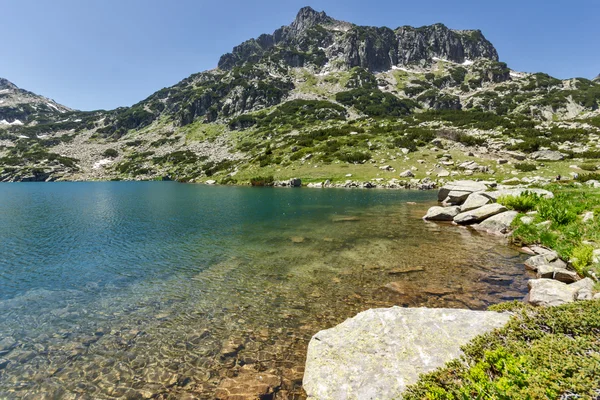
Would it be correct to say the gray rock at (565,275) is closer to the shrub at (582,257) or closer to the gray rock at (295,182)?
the shrub at (582,257)

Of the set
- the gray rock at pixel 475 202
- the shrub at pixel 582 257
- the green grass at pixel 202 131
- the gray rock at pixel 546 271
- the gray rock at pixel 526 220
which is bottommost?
the gray rock at pixel 546 271

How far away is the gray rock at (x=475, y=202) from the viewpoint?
27406mm

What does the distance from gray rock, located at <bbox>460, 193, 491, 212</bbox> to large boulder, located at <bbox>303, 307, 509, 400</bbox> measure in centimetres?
2390

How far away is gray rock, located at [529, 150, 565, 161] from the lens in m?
56.7

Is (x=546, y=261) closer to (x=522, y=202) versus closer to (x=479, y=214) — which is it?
(x=522, y=202)

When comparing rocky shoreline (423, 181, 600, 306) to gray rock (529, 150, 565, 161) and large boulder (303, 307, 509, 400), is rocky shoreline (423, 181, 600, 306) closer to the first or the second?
large boulder (303, 307, 509, 400)

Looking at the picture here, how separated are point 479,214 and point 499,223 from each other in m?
3.05

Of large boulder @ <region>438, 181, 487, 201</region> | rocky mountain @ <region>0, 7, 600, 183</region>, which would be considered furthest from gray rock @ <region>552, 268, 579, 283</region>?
rocky mountain @ <region>0, 7, 600, 183</region>

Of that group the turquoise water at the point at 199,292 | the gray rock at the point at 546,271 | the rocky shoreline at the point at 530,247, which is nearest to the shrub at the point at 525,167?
the rocky shoreline at the point at 530,247

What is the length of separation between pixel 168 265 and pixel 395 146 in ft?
236

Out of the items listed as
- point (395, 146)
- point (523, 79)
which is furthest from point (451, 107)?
point (395, 146)

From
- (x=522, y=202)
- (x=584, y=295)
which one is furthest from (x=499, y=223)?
(x=584, y=295)

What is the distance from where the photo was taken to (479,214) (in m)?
25.2

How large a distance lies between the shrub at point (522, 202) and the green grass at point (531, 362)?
2039 cm
